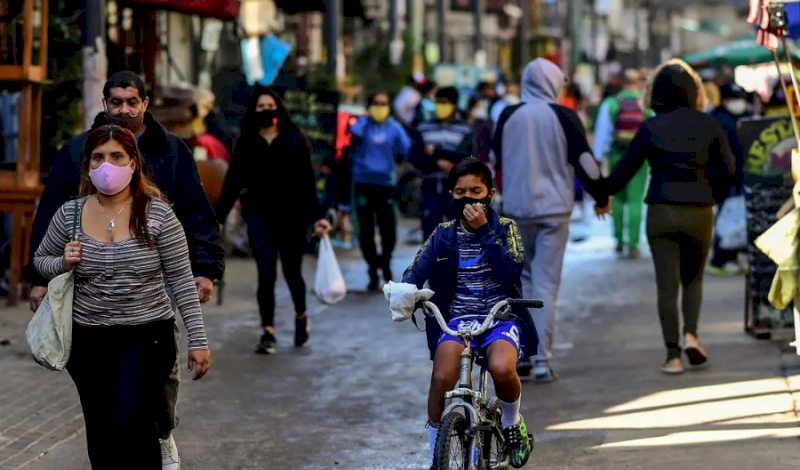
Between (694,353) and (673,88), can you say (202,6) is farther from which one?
(694,353)

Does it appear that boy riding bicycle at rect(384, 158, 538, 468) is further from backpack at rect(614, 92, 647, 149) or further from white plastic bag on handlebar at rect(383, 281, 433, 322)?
backpack at rect(614, 92, 647, 149)

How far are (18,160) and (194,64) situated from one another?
40.0 ft

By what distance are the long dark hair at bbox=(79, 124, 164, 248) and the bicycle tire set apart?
1277 mm

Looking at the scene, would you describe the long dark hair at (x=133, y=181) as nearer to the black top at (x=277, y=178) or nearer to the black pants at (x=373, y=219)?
the black top at (x=277, y=178)

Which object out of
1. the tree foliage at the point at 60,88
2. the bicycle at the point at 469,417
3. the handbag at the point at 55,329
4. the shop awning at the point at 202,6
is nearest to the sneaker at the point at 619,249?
the shop awning at the point at 202,6

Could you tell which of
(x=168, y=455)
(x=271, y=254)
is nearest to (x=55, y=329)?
(x=168, y=455)

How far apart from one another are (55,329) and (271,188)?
5.74 m

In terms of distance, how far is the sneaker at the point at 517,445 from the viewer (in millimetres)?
6953

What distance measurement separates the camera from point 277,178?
11.5 m

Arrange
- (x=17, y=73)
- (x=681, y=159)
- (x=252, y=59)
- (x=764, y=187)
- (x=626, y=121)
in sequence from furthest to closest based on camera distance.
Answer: (x=252, y=59), (x=626, y=121), (x=17, y=73), (x=764, y=187), (x=681, y=159)

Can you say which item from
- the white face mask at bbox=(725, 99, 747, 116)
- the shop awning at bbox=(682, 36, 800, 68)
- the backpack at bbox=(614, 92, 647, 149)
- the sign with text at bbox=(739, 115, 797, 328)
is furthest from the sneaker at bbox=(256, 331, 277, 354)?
the shop awning at bbox=(682, 36, 800, 68)

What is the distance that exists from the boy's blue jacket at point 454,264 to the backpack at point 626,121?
461 inches

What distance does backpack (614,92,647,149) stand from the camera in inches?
731

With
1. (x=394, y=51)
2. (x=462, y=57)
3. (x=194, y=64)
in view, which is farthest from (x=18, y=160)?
(x=462, y=57)
